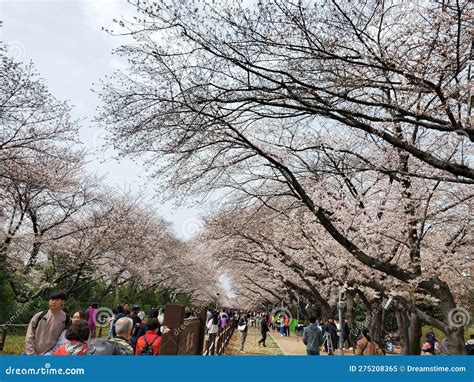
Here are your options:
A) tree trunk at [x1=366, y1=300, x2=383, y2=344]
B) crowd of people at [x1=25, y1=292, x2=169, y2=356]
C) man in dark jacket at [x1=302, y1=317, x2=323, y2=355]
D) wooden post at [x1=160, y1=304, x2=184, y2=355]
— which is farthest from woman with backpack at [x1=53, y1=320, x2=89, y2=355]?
tree trunk at [x1=366, y1=300, x2=383, y2=344]

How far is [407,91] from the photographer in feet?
18.5

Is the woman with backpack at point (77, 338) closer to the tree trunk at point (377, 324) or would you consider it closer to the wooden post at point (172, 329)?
the wooden post at point (172, 329)

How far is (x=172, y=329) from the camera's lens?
5250 mm

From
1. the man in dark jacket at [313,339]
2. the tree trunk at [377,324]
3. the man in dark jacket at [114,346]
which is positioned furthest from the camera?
the tree trunk at [377,324]

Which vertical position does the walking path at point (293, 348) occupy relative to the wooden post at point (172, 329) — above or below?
below

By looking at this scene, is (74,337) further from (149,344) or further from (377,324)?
(377,324)

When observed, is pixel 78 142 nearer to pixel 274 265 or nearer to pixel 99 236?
pixel 99 236

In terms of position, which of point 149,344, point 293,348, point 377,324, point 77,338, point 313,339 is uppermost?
point 377,324

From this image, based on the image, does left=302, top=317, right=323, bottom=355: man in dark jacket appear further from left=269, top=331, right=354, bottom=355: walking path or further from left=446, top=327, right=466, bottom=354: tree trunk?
left=269, top=331, right=354, bottom=355: walking path

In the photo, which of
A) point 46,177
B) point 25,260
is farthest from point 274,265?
point 46,177

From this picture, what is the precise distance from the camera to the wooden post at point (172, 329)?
491cm

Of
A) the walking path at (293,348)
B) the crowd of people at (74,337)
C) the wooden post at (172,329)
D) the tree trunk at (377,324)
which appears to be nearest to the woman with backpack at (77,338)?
the crowd of people at (74,337)

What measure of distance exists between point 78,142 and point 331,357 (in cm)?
928

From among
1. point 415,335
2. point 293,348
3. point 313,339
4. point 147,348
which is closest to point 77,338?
point 147,348
